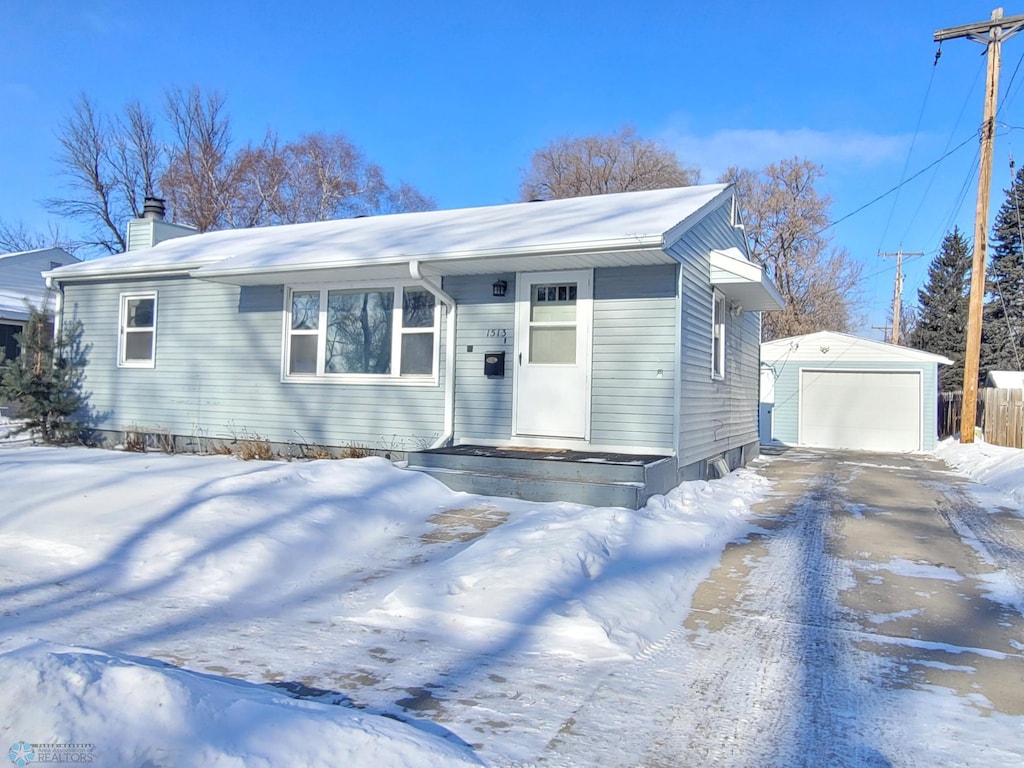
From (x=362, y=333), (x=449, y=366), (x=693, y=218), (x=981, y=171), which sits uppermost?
(x=981, y=171)

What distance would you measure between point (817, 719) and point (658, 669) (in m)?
0.80

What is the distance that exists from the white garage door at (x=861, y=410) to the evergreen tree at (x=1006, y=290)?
1851 centimetres

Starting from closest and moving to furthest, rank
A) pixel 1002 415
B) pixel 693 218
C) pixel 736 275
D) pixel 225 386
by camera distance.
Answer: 1. pixel 693 218
2. pixel 736 275
3. pixel 225 386
4. pixel 1002 415

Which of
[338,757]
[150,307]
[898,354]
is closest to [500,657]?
[338,757]

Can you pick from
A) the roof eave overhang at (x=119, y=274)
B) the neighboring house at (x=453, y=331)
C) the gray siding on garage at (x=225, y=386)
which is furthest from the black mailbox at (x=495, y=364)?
the roof eave overhang at (x=119, y=274)

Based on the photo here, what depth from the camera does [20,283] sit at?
25969 mm

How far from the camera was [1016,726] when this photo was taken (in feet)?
9.85

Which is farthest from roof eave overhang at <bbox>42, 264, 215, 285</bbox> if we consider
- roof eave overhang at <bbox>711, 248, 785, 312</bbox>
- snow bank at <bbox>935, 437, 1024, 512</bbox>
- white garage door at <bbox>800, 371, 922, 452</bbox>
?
white garage door at <bbox>800, 371, 922, 452</bbox>

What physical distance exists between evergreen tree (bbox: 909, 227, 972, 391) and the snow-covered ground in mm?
32798

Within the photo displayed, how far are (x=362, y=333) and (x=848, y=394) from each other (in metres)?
14.0

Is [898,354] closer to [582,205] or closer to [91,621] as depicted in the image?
[582,205]

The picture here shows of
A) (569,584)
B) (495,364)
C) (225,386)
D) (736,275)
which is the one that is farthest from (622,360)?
(225,386)

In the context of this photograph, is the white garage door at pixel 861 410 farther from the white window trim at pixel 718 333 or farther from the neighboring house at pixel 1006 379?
the neighboring house at pixel 1006 379

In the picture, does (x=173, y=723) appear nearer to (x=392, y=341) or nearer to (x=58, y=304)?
(x=392, y=341)
